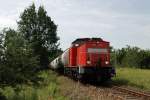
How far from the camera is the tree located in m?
72.8

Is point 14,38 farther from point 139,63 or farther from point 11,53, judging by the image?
point 139,63

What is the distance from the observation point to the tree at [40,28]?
72.8 m

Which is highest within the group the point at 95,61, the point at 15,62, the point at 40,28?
the point at 40,28

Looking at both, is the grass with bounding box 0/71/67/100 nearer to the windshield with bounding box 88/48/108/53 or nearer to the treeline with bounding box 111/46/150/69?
the windshield with bounding box 88/48/108/53

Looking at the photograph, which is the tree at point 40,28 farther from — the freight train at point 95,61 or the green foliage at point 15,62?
the green foliage at point 15,62

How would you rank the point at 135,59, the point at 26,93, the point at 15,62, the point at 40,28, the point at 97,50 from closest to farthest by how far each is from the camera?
the point at 15,62 < the point at 26,93 < the point at 97,50 < the point at 40,28 < the point at 135,59

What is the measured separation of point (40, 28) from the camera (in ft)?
245

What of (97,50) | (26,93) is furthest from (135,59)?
(26,93)

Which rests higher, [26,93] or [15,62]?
[15,62]

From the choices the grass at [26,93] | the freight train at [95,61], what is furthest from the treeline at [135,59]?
the grass at [26,93]

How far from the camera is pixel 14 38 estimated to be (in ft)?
64.0

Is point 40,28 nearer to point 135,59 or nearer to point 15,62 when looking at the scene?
point 135,59

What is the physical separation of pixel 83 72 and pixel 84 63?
2.79 ft

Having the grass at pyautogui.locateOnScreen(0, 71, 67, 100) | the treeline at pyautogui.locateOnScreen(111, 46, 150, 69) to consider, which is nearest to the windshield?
the grass at pyautogui.locateOnScreen(0, 71, 67, 100)
